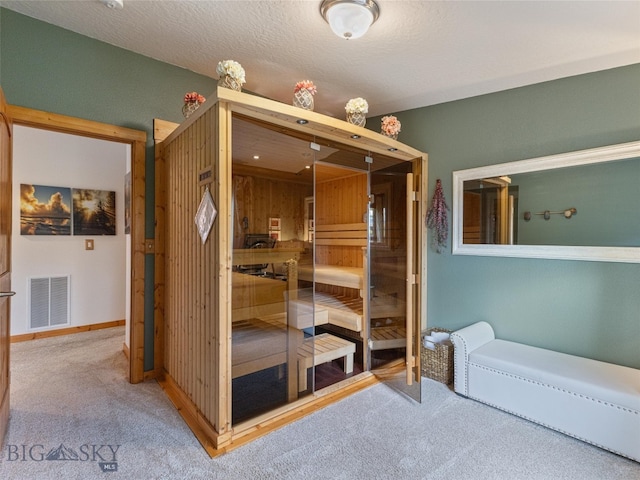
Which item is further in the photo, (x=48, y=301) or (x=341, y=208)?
(x=341, y=208)

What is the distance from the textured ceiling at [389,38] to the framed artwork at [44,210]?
262cm

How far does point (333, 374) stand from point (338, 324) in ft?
1.76

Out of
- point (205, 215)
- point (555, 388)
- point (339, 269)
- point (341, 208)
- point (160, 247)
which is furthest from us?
point (341, 208)

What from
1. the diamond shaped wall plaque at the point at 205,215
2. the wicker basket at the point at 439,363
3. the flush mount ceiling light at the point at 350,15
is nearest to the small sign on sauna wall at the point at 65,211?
the diamond shaped wall plaque at the point at 205,215

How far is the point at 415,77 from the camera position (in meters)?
2.76

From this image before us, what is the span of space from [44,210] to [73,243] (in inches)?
20.4

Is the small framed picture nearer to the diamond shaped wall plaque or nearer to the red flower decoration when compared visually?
the diamond shaped wall plaque

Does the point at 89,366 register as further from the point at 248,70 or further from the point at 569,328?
the point at 569,328

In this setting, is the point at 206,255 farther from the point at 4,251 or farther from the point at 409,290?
the point at 409,290

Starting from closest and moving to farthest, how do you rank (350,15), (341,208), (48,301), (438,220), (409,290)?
(350,15) → (409,290) → (438,220) → (48,301) → (341,208)

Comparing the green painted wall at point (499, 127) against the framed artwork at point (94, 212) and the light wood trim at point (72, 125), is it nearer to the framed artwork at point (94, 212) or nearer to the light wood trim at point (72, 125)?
the light wood trim at point (72, 125)

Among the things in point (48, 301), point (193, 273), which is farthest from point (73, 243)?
point (193, 273)

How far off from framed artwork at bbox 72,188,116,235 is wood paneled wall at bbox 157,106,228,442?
7.60ft

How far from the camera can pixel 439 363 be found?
2.88m
